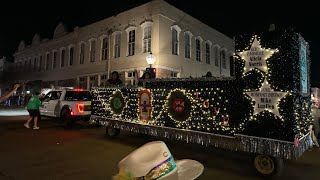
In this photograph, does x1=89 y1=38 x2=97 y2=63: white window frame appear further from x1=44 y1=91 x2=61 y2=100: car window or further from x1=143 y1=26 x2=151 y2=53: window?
x1=44 y1=91 x2=61 y2=100: car window

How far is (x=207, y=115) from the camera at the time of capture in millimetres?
6523

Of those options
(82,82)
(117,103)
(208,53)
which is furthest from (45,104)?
(208,53)

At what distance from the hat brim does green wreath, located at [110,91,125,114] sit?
7.06 m

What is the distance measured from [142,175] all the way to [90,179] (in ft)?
12.2

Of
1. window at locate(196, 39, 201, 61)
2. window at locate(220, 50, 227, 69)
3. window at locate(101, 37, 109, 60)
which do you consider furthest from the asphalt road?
window at locate(220, 50, 227, 69)

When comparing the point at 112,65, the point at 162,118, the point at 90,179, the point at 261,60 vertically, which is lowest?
the point at 90,179

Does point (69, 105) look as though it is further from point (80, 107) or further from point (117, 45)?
point (117, 45)

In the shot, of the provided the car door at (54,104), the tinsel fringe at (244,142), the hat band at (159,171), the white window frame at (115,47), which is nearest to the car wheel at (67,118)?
the car door at (54,104)

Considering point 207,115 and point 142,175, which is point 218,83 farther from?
point 142,175

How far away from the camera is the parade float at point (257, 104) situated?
17.3 feet

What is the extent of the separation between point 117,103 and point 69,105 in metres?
4.21

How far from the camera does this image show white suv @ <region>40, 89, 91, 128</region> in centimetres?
1234

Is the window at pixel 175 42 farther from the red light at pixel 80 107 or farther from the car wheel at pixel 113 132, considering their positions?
the car wheel at pixel 113 132

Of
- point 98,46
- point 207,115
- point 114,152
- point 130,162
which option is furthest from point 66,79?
point 130,162
